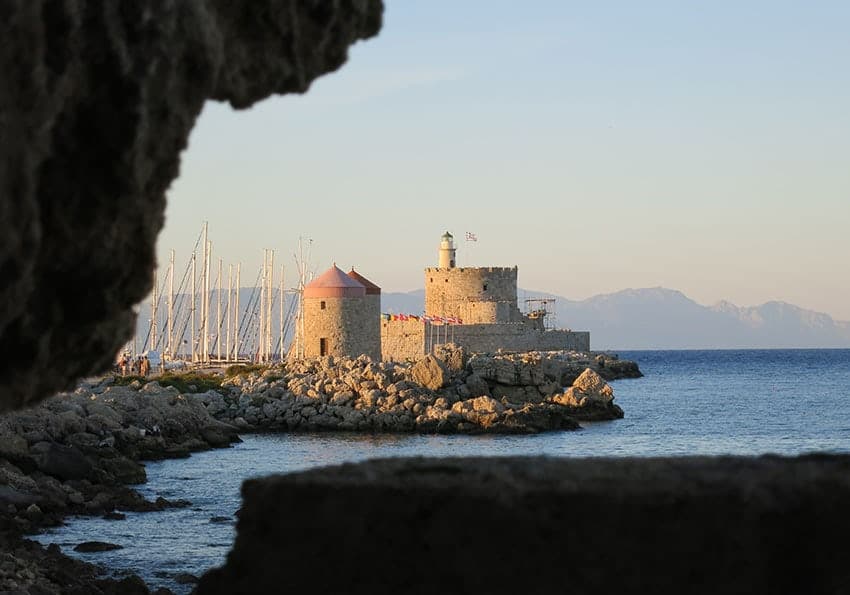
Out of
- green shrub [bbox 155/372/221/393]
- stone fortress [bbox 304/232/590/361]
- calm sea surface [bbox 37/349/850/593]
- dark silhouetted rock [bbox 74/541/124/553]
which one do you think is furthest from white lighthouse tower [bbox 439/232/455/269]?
dark silhouetted rock [bbox 74/541/124/553]

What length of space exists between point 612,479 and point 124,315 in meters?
1.67

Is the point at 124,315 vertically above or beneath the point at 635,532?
above

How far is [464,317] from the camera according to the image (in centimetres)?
5725

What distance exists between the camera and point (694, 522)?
11.5ft

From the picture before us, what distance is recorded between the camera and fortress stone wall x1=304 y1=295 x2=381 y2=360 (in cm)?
3803

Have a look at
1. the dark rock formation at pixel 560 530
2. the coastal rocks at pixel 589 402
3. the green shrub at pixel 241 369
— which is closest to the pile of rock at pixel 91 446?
the green shrub at pixel 241 369

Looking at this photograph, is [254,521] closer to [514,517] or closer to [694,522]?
[514,517]

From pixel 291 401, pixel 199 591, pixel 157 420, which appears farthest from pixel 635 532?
pixel 291 401

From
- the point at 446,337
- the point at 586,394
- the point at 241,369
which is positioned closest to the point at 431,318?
the point at 446,337

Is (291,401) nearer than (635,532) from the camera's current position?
No

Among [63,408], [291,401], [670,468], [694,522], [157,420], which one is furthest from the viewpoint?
[291,401]

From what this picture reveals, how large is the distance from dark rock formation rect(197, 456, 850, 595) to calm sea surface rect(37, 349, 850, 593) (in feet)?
13.6

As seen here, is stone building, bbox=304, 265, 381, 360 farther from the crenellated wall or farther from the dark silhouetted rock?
the dark silhouetted rock

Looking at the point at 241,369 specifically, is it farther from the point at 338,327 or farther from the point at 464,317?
the point at 464,317
